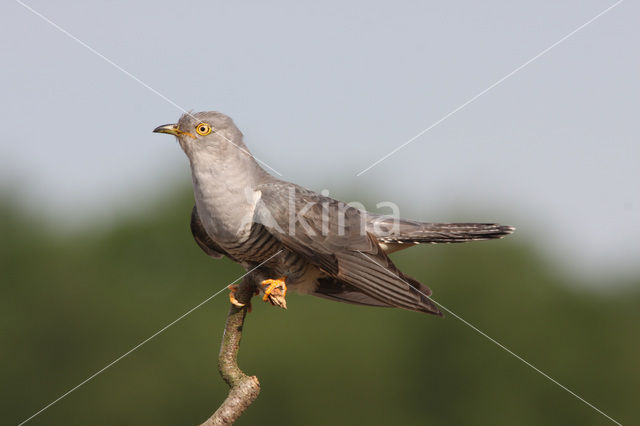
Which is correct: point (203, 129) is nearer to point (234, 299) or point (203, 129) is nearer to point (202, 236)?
point (202, 236)

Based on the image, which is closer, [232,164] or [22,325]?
[232,164]

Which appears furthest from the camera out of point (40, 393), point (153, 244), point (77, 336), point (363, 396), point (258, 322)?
point (153, 244)

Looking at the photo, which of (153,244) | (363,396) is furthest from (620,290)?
(153,244)

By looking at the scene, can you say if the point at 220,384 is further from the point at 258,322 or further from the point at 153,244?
the point at 153,244

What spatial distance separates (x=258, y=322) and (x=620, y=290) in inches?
711

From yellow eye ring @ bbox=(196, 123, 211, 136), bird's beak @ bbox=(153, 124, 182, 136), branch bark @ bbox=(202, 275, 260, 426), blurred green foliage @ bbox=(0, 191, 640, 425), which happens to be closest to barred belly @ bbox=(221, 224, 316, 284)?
branch bark @ bbox=(202, 275, 260, 426)

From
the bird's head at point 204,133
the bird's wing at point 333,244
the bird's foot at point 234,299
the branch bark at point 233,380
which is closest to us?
the branch bark at point 233,380

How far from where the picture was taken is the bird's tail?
5.31 metres

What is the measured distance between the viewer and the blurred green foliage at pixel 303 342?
2517 cm

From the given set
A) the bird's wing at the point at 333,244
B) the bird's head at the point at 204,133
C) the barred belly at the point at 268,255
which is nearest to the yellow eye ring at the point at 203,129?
the bird's head at the point at 204,133

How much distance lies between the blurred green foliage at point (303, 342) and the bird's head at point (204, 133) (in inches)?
782

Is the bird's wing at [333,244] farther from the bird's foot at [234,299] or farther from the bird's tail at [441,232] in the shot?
the bird's foot at [234,299]

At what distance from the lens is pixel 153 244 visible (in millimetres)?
38562

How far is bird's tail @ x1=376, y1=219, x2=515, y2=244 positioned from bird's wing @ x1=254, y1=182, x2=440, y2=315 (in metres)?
0.30
